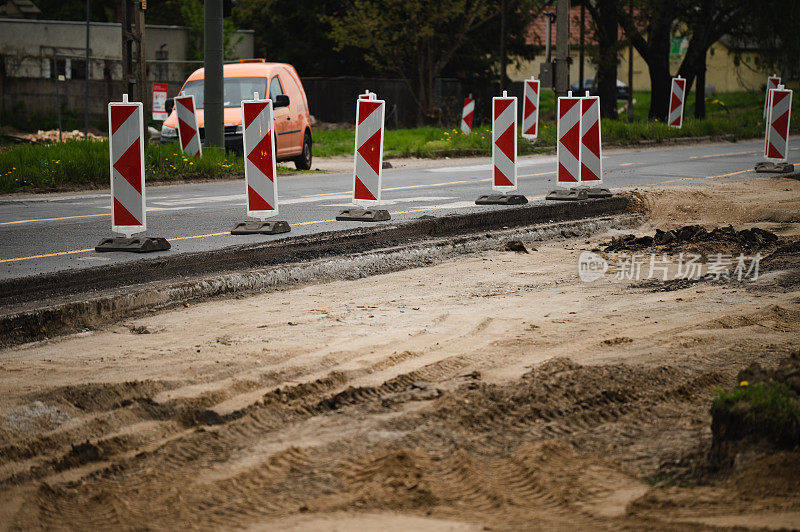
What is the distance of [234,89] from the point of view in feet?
63.3

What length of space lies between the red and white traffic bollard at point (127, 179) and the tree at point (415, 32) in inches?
1135

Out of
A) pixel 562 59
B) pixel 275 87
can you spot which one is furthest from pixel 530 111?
pixel 275 87

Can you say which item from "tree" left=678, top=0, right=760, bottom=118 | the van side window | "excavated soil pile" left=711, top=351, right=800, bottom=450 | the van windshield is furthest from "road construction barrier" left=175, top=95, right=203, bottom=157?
"tree" left=678, top=0, right=760, bottom=118

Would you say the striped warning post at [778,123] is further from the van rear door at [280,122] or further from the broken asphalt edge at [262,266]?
the van rear door at [280,122]

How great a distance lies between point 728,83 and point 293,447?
251 ft

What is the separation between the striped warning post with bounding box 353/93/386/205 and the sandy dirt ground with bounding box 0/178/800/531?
3.50 metres

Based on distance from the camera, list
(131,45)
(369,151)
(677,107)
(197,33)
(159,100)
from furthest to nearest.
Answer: (197,33) < (677,107) < (159,100) < (131,45) < (369,151)

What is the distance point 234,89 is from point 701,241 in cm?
1199

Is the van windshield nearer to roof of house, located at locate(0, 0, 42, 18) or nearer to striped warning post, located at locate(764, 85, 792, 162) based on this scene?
striped warning post, located at locate(764, 85, 792, 162)

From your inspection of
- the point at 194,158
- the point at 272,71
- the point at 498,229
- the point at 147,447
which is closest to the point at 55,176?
the point at 194,158

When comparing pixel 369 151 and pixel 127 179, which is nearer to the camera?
pixel 127 179

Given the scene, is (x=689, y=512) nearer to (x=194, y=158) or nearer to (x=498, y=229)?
(x=498, y=229)

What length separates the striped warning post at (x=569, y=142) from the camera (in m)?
12.4

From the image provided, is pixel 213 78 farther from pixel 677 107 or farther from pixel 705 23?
pixel 705 23
